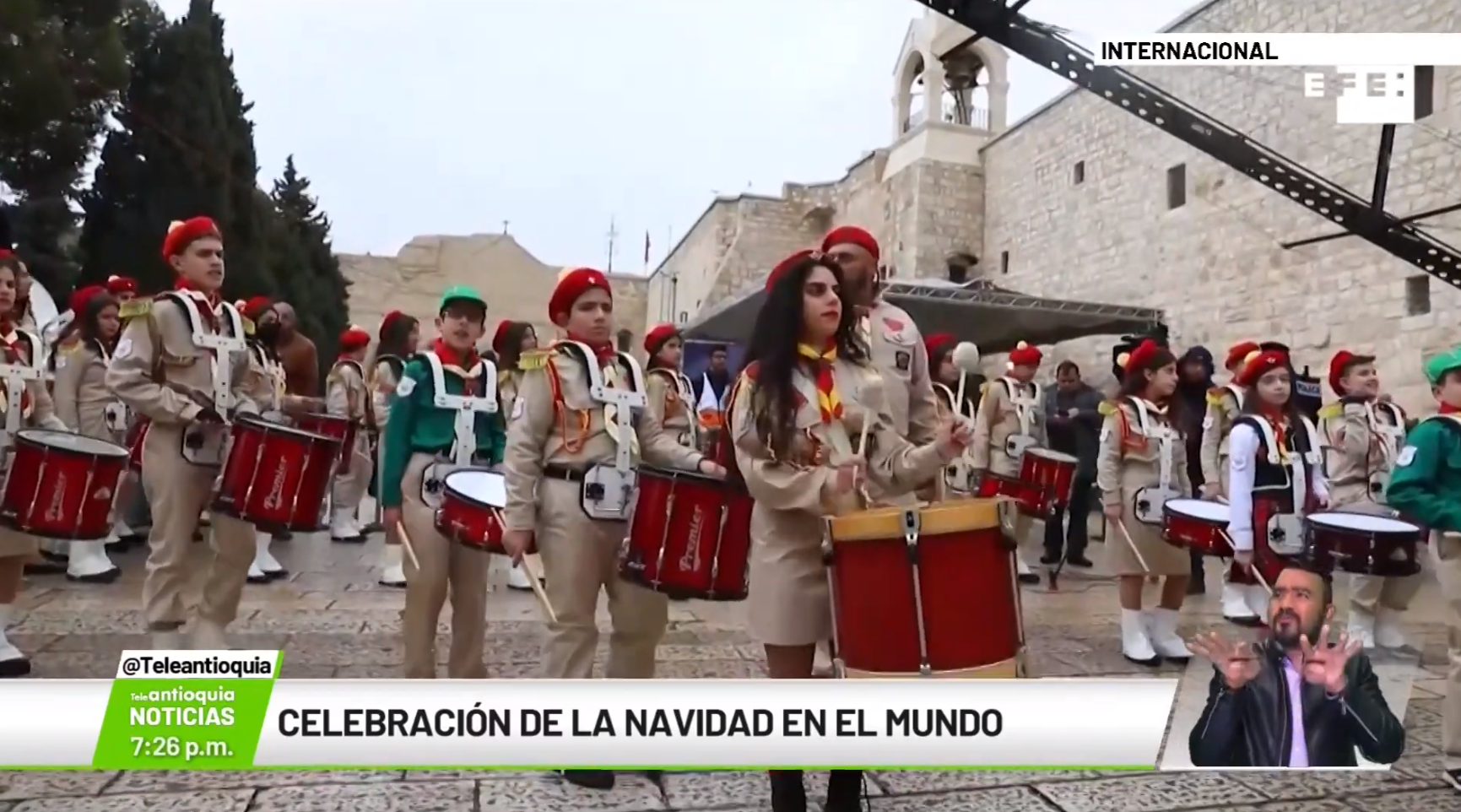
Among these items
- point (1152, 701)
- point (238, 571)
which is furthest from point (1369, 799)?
point (238, 571)

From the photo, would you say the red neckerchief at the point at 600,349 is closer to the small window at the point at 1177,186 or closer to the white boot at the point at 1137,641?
the small window at the point at 1177,186

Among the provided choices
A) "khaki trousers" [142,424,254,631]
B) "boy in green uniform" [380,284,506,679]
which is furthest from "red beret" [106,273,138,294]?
"boy in green uniform" [380,284,506,679]

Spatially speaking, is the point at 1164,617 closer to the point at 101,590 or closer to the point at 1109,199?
the point at 1109,199

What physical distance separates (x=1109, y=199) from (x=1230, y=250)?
47cm

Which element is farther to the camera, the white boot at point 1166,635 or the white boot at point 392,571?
the white boot at point 392,571

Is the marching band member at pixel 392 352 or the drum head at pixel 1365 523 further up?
the marching band member at pixel 392 352

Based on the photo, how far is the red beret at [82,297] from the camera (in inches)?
144

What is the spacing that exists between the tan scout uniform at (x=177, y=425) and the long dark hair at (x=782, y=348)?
6.33 ft

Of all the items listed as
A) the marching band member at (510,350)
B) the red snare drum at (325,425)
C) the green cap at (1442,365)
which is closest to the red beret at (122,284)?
the red snare drum at (325,425)

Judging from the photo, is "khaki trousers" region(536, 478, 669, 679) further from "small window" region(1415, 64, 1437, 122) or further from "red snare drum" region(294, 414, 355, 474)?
"small window" region(1415, 64, 1437, 122)

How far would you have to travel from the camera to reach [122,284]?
10.3 ft

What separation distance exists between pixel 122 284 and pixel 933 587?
2.71 m

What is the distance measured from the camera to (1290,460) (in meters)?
3.52

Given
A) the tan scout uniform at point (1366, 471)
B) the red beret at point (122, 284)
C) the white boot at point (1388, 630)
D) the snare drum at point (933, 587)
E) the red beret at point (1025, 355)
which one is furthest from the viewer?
the red beret at point (1025, 355)
